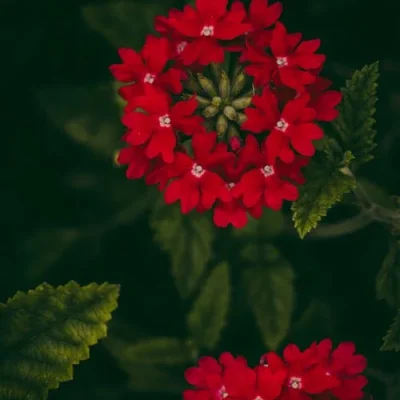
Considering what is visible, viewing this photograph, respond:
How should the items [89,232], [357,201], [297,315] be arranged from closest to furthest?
[357,201], [297,315], [89,232]

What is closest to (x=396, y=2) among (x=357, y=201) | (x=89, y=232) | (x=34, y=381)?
(x=357, y=201)

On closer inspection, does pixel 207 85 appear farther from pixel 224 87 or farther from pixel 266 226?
pixel 266 226

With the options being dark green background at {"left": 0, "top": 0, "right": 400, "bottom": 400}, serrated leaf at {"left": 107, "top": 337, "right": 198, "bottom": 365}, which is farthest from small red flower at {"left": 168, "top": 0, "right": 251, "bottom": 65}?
serrated leaf at {"left": 107, "top": 337, "right": 198, "bottom": 365}

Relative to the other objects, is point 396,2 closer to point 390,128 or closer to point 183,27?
point 390,128

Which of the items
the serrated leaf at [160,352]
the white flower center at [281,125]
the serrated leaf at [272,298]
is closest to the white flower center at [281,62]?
the white flower center at [281,125]

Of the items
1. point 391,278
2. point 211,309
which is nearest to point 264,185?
point 391,278

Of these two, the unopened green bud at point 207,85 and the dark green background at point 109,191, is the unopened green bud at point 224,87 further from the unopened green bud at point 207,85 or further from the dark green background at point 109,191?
the dark green background at point 109,191
